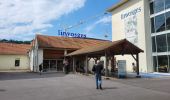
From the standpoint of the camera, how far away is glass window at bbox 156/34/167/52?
28353 mm

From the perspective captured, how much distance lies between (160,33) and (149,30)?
2.16m

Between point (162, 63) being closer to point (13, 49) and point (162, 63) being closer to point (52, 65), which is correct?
point (52, 65)

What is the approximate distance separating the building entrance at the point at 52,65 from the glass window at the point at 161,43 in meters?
16.1

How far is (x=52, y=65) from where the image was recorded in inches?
1517

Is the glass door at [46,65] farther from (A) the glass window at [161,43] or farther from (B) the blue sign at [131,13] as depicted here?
(A) the glass window at [161,43]

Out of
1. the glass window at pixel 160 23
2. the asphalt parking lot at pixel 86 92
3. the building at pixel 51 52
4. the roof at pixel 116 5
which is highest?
the roof at pixel 116 5

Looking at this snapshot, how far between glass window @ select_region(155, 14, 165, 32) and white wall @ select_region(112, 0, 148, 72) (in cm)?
161

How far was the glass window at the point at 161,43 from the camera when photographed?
28353 millimetres

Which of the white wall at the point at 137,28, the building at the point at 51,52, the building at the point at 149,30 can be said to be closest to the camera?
the building at the point at 149,30

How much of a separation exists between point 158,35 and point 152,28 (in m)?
1.65

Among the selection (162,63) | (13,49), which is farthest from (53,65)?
(162,63)

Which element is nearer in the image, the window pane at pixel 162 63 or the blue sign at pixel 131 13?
the window pane at pixel 162 63

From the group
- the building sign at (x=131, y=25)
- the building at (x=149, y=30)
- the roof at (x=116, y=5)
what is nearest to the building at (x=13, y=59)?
the roof at (x=116, y=5)

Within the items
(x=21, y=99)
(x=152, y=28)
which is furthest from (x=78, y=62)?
(x=21, y=99)
